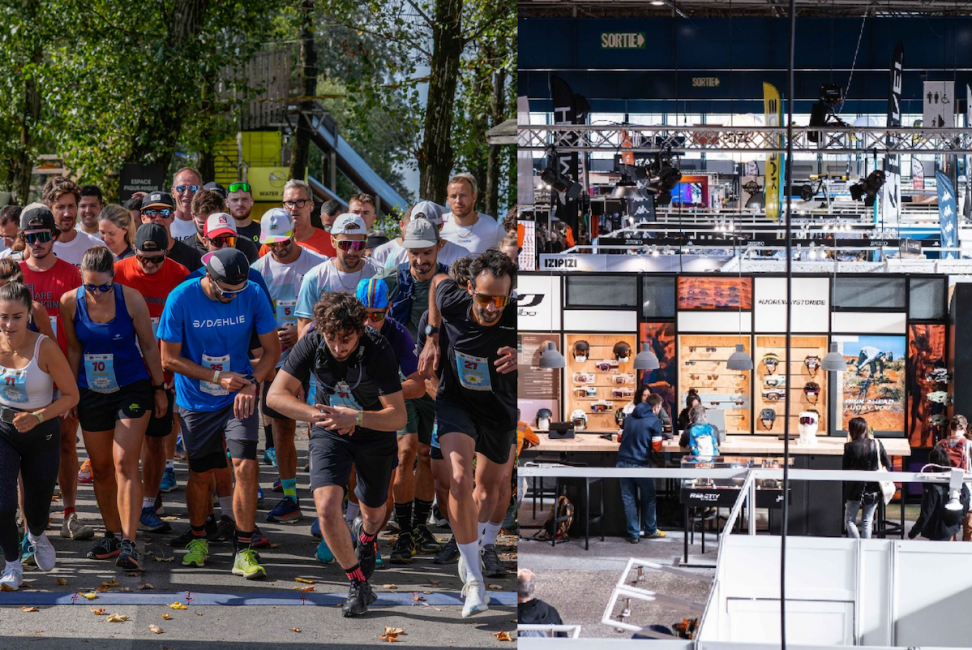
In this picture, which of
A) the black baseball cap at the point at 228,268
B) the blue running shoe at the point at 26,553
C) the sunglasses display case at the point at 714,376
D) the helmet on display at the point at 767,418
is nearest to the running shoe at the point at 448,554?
the black baseball cap at the point at 228,268

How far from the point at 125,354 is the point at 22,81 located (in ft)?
3.44

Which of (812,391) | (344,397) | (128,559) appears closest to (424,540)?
(344,397)

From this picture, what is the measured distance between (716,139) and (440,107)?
1.84 metres

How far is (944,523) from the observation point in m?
4.11

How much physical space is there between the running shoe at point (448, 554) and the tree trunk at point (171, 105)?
3.90 ft

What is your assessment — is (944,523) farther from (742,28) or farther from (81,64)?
(81,64)

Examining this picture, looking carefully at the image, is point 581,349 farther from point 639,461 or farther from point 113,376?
point 113,376

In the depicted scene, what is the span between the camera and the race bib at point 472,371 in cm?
187

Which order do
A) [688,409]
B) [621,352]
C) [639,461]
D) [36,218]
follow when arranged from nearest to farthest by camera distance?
[36,218] < [639,461] < [621,352] < [688,409]

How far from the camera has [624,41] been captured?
2.74 metres

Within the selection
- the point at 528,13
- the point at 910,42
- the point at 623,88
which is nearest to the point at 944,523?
the point at 910,42

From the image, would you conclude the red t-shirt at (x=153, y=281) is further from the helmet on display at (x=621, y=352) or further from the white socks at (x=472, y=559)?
the helmet on display at (x=621, y=352)

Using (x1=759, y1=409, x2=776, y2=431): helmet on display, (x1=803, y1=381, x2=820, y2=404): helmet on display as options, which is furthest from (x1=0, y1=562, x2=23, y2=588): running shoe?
(x1=803, y1=381, x2=820, y2=404): helmet on display

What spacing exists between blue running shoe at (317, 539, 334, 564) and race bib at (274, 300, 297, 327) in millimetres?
613
